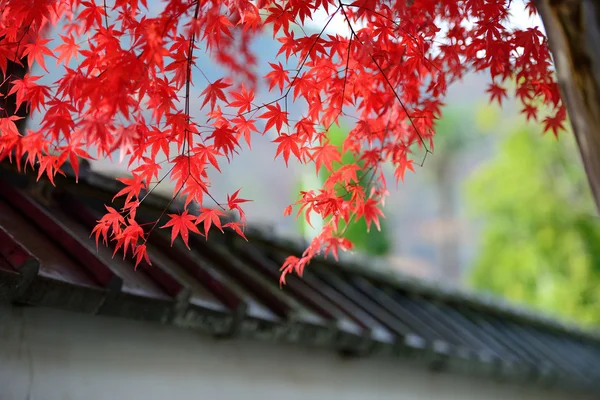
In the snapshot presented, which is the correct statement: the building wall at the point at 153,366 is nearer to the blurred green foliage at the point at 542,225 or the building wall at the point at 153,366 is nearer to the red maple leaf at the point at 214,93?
the red maple leaf at the point at 214,93

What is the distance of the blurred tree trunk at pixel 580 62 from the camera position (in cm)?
154

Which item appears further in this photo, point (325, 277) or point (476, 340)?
point (476, 340)

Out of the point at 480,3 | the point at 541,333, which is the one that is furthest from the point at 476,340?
the point at 480,3

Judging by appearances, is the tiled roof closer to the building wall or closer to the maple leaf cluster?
the building wall

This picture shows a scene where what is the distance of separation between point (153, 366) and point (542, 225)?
50.7ft

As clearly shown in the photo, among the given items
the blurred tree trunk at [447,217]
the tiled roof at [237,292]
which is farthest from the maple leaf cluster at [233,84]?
the blurred tree trunk at [447,217]

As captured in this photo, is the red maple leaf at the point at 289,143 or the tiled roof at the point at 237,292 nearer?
the red maple leaf at the point at 289,143

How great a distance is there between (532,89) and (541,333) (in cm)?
618

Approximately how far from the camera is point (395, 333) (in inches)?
187

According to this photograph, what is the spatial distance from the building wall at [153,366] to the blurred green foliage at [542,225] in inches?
517

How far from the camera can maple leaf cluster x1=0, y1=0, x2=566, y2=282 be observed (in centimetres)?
221

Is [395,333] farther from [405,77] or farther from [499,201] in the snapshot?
[499,201]

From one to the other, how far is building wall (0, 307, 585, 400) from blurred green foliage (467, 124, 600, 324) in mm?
13122

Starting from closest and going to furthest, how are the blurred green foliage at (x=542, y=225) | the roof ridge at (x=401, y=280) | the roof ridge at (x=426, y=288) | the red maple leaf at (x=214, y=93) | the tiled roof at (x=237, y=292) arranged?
the red maple leaf at (x=214, y=93) → the tiled roof at (x=237, y=292) → the roof ridge at (x=401, y=280) → the roof ridge at (x=426, y=288) → the blurred green foliage at (x=542, y=225)
